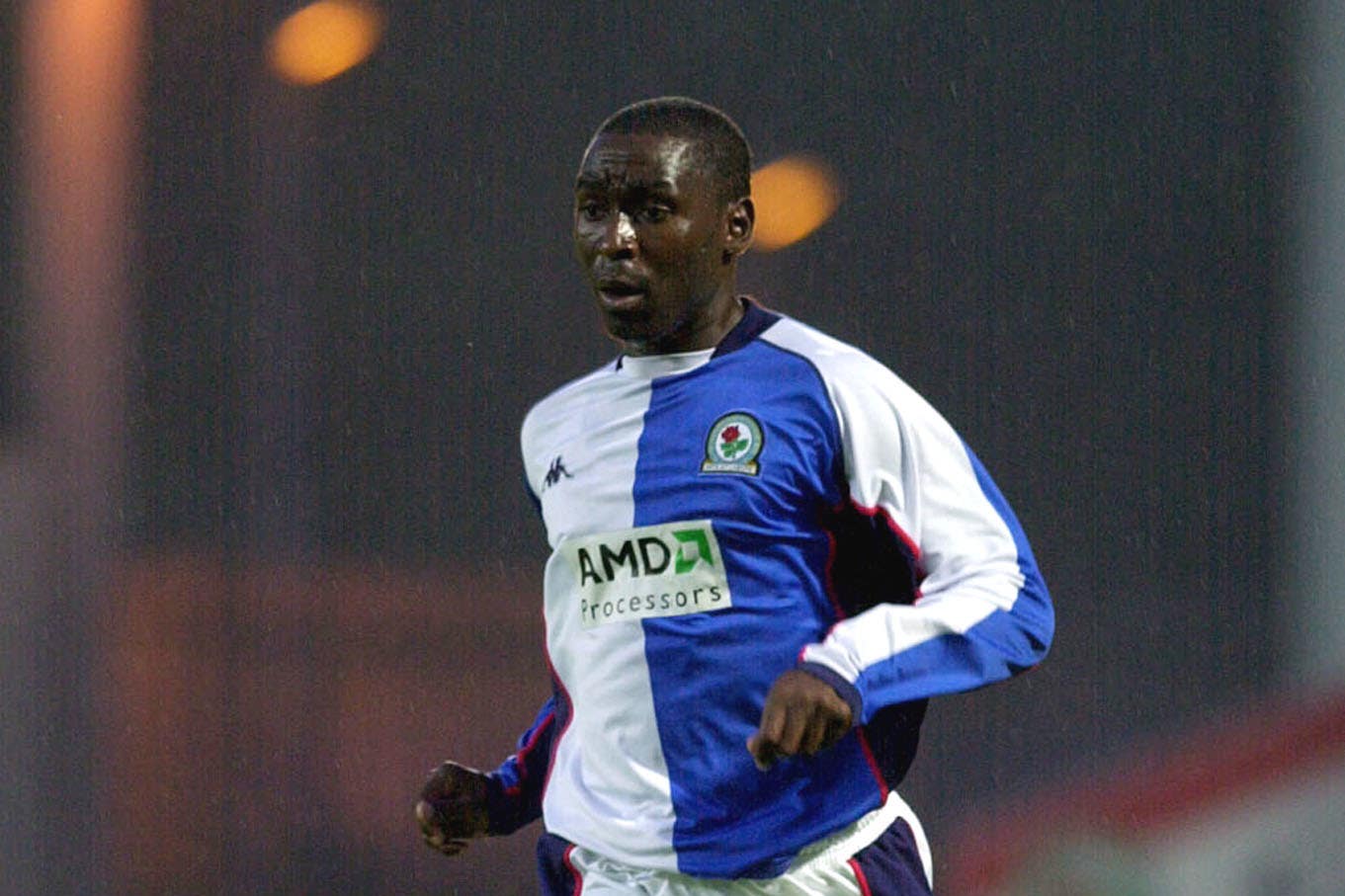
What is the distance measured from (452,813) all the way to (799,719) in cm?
62

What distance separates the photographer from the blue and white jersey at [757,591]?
2.15m

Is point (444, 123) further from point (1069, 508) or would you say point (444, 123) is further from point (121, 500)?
point (1069, 508)

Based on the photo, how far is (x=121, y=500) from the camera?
4.92m

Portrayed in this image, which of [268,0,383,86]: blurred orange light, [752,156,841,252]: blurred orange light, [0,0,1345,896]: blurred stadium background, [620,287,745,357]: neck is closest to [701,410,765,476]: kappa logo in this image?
[620,287,745,357]: neck

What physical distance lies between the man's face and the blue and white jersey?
79 mm

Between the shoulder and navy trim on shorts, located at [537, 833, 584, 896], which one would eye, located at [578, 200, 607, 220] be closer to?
the shoulder

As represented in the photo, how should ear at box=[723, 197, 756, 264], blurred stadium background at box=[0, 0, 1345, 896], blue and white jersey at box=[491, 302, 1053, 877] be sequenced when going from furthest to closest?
blurred stadium background at box=[0, 0, 1345, 896] < ear at box=[723, 197, 756, 264] < blue and white jersey at box=[491, 302, 1053, 877]

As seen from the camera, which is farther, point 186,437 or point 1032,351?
point 1032,351

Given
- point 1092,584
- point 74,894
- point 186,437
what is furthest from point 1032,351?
point 74,894

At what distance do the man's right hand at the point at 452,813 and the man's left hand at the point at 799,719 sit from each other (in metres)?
0.55

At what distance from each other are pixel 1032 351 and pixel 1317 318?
0.66 m

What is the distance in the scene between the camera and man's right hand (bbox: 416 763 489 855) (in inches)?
95.3

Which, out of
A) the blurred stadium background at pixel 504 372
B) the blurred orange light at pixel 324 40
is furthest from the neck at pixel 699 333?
the blurred orange light at pixel 324 40

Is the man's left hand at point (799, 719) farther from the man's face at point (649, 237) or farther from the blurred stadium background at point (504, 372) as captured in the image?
the blurred stadium background at point (504, 372)
